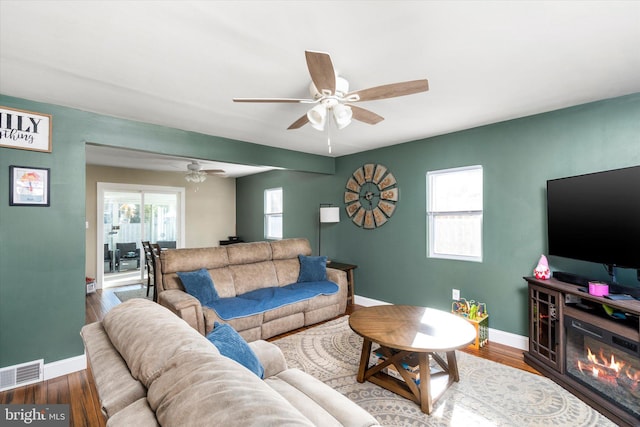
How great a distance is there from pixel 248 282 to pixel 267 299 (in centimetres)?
54

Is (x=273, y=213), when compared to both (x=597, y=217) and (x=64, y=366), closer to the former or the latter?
(x=64, y=366)

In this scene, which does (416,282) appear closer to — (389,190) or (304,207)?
(389,190)

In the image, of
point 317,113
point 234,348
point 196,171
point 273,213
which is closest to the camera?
point 234,348

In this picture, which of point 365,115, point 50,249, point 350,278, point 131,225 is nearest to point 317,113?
point 365,115

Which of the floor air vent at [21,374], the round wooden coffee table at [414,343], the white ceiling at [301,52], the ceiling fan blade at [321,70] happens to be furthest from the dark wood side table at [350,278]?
the floor air vent at [21,374]

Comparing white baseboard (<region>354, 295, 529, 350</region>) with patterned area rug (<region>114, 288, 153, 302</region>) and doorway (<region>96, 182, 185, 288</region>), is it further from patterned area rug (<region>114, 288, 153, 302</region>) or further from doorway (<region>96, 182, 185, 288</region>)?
doorway (<region>96, 182, 185, 288</region>)

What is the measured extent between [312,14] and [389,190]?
3.08m

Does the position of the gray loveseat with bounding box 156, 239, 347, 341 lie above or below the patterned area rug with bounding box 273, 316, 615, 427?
above

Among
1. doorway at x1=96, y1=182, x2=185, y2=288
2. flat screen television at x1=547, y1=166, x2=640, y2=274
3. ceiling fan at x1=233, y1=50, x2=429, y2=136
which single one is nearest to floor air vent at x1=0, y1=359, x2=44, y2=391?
ceiling fan at x1=233, y1=50, x2=429, y2=136

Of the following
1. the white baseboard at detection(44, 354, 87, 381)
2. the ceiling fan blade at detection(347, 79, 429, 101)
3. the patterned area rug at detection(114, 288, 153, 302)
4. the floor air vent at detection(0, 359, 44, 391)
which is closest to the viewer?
the ceiling fan blade at detection(347, 79, 429, 101)

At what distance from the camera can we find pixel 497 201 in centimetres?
332

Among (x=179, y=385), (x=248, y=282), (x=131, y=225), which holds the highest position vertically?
(x=131, y=225)

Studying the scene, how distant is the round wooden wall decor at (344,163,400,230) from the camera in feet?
14.2

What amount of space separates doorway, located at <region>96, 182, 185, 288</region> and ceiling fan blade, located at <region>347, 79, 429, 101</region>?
6.19 m
